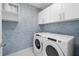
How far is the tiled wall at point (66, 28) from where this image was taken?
0.91 metres

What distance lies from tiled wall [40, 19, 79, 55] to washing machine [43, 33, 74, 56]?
0.08 meters

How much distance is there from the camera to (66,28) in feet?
3.31

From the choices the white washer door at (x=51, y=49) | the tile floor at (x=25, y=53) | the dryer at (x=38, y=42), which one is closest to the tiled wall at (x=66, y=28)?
the dryer at (x=38, y=42)

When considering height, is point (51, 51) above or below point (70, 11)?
below

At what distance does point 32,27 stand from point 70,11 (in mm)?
600

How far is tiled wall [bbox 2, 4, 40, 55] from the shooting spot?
99 centimetres

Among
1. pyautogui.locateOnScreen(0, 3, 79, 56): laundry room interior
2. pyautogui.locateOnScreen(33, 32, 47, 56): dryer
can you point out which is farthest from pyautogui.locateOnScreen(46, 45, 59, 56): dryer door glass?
pyautogui.locateOnScreen(33, 32, 47, 56): dryer

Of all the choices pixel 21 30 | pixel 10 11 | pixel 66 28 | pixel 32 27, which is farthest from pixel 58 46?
pixel 10 11

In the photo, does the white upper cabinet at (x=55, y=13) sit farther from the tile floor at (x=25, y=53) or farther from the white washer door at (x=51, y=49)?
the tile floor at (x=25, y=53)

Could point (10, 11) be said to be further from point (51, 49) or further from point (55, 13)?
point (51, 49)

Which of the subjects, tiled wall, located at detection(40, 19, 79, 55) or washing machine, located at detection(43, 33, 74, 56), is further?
tiled wall, located at detection(40, 19, 79, 55)

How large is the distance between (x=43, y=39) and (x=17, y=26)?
0.45m

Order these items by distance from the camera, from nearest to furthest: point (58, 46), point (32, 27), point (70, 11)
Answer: point (58, 46), point (70, 11), point (32, 27)

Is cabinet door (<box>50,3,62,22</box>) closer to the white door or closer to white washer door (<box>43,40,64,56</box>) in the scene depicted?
the white door
